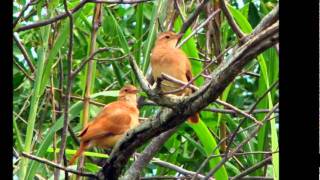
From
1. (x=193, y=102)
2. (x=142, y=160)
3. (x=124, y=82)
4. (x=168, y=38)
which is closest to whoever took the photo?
(x=193, y=102)

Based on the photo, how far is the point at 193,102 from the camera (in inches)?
56.7

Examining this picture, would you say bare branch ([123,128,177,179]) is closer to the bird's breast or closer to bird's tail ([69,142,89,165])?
bird's tail ([69,142,89,165])

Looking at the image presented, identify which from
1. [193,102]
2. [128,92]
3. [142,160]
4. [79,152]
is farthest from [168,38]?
[193,102]

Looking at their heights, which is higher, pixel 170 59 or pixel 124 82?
pixel 170 59

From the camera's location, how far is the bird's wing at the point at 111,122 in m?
2.58

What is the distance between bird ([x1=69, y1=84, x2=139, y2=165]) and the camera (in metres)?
2.58

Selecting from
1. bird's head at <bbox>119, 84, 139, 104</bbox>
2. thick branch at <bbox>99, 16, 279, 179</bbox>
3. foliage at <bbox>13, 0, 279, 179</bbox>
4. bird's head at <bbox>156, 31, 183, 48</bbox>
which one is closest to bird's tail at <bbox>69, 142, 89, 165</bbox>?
foliage at <bbox>13, 0, 279, 179</bbox>

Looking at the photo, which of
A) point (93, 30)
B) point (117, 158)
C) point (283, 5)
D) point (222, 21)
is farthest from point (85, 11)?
point (283, 5)

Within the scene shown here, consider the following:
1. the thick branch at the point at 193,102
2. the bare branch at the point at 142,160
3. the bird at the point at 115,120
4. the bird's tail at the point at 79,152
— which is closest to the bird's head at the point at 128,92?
the bird at the point at 115,120

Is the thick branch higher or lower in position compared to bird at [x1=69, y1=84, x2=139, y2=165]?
higher

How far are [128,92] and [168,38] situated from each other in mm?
238

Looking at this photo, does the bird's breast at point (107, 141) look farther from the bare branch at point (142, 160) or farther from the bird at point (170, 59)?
the bare branch at point (142, 160)

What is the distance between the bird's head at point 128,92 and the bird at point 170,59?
0.09 m

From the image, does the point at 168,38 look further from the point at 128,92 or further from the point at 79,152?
the point at 79,152
